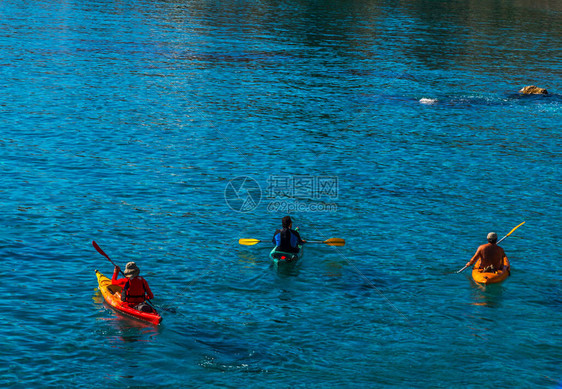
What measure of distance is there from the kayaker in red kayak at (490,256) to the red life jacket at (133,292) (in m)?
13.2

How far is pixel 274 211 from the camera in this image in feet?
119

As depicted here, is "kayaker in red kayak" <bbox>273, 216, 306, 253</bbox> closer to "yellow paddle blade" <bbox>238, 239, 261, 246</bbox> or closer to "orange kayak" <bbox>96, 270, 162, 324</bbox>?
"yellow paddle blade" <bbox>238, 239, 261, 246</bbox>

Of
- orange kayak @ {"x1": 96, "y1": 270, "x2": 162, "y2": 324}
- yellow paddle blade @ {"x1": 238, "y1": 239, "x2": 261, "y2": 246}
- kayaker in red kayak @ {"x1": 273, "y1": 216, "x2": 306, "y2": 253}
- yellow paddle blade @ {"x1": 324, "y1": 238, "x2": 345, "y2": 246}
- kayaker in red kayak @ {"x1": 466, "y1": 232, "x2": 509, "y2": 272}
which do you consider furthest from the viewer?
yellow paddle blade @ {"x1": 324, "y1": 238, "x2": 345, "y2": 246}

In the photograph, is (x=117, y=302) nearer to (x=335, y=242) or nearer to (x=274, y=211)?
(x=335, y=242)

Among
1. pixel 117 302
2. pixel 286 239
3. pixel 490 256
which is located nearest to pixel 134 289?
pixel 117 302

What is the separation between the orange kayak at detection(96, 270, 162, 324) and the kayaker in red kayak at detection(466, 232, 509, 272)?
1304cm

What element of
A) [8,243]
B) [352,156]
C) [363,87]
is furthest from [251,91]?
[8,243]

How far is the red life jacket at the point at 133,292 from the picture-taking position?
963 inches

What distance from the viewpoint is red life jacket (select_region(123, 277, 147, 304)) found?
24.5 metres

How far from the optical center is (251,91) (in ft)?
205

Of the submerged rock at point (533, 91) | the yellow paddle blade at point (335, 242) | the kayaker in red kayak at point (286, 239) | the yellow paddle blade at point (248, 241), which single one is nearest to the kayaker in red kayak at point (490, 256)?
the yellow paddle blade at point (335, 242)

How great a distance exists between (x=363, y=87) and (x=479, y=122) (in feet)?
45.6

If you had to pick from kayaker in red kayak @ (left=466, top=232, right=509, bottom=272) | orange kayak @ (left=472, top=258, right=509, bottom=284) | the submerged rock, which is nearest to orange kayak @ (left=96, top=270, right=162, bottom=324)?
orange kayak @ (left=472, top=258, right=509, bottom=284)

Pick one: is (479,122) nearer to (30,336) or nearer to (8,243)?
(8,243)
